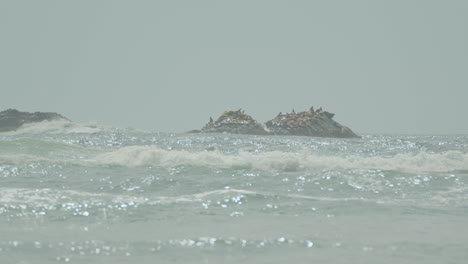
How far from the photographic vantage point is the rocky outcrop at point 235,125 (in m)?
60.5

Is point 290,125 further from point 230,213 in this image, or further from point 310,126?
point 230,213

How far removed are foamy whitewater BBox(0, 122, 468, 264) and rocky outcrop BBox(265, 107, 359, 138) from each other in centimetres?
4071

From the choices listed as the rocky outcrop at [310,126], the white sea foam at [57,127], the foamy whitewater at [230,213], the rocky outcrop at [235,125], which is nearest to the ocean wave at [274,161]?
the foamy whitewater at [230,213]

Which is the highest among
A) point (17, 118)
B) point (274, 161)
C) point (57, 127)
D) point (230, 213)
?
point (17, 118)

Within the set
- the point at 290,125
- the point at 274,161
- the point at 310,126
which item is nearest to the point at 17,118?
the point at 290,125

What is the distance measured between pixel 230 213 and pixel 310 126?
50.5 m

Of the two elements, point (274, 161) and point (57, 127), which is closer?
point (274, 161)

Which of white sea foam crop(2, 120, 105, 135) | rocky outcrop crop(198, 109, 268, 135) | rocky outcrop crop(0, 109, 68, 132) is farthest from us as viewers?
rocky outcrop crop(0, 109, 68, 132)

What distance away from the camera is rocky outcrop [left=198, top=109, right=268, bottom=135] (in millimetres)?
60500

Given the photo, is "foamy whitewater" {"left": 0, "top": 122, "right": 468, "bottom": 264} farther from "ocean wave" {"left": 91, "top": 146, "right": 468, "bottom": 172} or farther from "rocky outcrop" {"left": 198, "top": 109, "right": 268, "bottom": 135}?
"rocky outcrop" {"left": 198, "top": 109, "right": 268, "bottom": 135}

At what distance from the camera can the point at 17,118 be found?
245ft

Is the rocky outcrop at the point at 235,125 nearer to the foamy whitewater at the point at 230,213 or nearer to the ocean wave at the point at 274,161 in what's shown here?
the ocean wave at the point at 274,161

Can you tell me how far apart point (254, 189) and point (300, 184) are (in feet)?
5.40

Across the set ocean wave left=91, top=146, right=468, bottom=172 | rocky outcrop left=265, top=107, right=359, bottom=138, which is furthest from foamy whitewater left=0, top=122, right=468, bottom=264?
rocky outcrop left=265, top=107, right=359, bottom=138
